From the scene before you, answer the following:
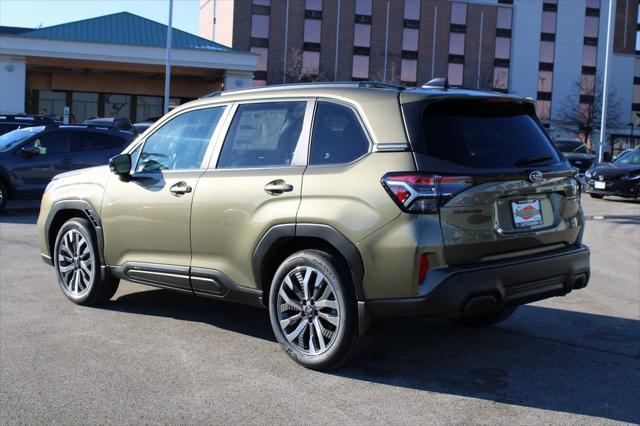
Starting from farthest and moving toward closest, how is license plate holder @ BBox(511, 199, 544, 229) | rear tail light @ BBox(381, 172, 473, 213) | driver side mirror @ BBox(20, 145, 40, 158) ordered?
1. driver side mirror @ BBox(20, 145, 40, 158)
2. license plate holder @ BBox(511, 199, 544, 229)
3. rear tail light @ BBox(381, 172, 473, 213)

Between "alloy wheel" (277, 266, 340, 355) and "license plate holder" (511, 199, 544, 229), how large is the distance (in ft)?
4.18

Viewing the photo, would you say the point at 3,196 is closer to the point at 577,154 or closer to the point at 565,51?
the point at 577,154

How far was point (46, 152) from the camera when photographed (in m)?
15.8

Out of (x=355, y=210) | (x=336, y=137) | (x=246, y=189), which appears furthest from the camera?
(x=246, y=189)

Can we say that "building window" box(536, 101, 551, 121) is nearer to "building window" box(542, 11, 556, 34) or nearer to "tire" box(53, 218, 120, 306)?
"building window" box(542, 11, 556, 34)

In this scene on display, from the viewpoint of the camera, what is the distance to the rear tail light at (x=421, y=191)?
15.1ft

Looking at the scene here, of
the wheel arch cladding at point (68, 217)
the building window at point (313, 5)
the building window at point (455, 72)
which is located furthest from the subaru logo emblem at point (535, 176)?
the building window at point (455, 72)

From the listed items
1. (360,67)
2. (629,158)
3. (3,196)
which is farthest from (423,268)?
(360,67)

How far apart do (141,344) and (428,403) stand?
7.58ft

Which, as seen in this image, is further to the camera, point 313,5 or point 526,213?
point 313,5

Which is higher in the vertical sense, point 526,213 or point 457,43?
point 457,43

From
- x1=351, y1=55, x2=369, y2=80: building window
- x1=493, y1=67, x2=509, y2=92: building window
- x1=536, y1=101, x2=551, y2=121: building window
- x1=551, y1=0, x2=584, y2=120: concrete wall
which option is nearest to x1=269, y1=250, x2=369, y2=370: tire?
x1=351, y1=55, x2=369, y2=80: building window

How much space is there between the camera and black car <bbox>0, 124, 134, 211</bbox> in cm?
1527

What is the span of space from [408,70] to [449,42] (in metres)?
4.92
